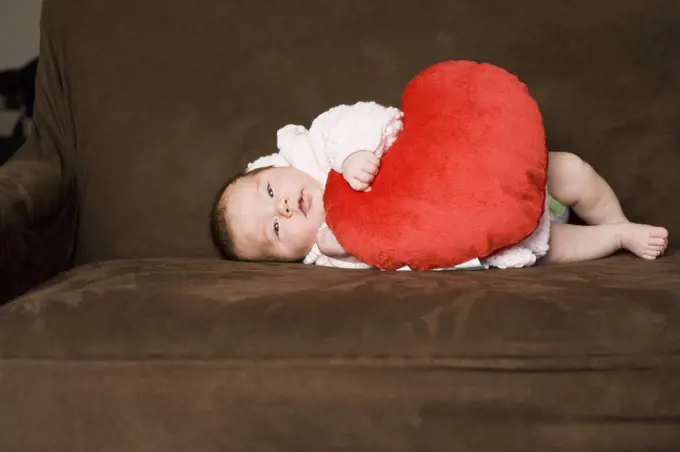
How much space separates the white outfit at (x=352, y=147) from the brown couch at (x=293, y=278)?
0.06 meters

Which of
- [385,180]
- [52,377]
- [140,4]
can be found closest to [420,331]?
[385,180]

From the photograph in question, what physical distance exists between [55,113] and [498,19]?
3.17ft

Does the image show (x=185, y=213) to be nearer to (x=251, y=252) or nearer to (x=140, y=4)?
(x=251, y=252)

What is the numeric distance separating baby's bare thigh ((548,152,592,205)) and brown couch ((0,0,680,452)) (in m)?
0.14

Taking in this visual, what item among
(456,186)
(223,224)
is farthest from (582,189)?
(223,224)

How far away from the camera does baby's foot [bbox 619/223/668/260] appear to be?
3.91ft

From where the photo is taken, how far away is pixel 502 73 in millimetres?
1171

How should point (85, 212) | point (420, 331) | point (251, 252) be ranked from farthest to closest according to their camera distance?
point (85, 212), point (251, 252), point (420, 331)

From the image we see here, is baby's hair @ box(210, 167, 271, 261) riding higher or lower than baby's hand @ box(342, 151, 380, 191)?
lower

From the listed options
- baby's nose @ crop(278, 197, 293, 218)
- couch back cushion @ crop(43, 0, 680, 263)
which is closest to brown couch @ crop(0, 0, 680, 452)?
couch back cushion @ crop(43, 0, 680, 263)

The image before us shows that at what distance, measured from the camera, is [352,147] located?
121 cm

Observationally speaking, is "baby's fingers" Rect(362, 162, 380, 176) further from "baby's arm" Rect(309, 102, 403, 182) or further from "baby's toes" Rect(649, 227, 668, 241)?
"baby's toes" Rect(649, 227, 668, 241)

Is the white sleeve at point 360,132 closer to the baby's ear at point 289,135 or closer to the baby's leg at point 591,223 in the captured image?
the baby's ear at point 289,135

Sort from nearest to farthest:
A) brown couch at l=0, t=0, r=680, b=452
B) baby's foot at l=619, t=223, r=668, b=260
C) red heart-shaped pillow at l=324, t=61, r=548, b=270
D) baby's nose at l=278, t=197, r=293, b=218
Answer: brown couch at l=0, t=0, r=680, b=452
red heart-shaped pillow at l=324, t=61, r=548, b=270
baby's foot at l=619, t=223, r=668, b=260
baby's nose at l=278, t=197, r=293, b=218
